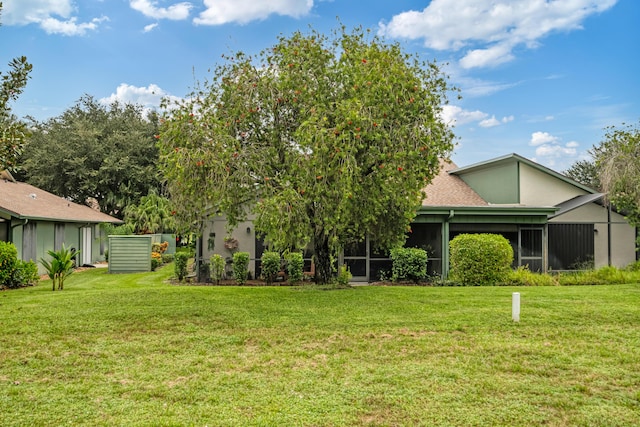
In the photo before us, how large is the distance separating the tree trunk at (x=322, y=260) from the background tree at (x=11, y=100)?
644 centimetres

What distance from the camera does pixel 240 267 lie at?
1497cm

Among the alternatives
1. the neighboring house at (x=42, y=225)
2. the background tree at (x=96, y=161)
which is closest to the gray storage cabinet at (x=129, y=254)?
the neighboring house at (x=42, y=225)

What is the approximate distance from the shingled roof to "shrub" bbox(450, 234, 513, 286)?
2.41 m

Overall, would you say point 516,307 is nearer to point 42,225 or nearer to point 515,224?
point 515,224

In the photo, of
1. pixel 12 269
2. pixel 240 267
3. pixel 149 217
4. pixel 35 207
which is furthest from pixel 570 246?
pixel 149 217

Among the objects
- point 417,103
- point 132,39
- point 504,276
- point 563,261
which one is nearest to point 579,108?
point 563,261

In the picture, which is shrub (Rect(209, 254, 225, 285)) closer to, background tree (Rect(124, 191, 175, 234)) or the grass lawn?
the grass lawn

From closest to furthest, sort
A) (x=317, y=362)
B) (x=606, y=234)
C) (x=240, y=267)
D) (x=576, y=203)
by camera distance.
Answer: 1. (x=317, y=362)
2. (x=240, y=267)
3. (x=576, y=203)
4. (x=606, y=234)

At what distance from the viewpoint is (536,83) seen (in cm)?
Result: 1847

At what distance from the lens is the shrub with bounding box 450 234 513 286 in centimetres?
1395

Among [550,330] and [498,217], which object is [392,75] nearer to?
[550,330]

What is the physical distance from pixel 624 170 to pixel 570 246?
136 inches

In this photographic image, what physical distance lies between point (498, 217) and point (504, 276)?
294 centimetres

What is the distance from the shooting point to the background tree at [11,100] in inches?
282
